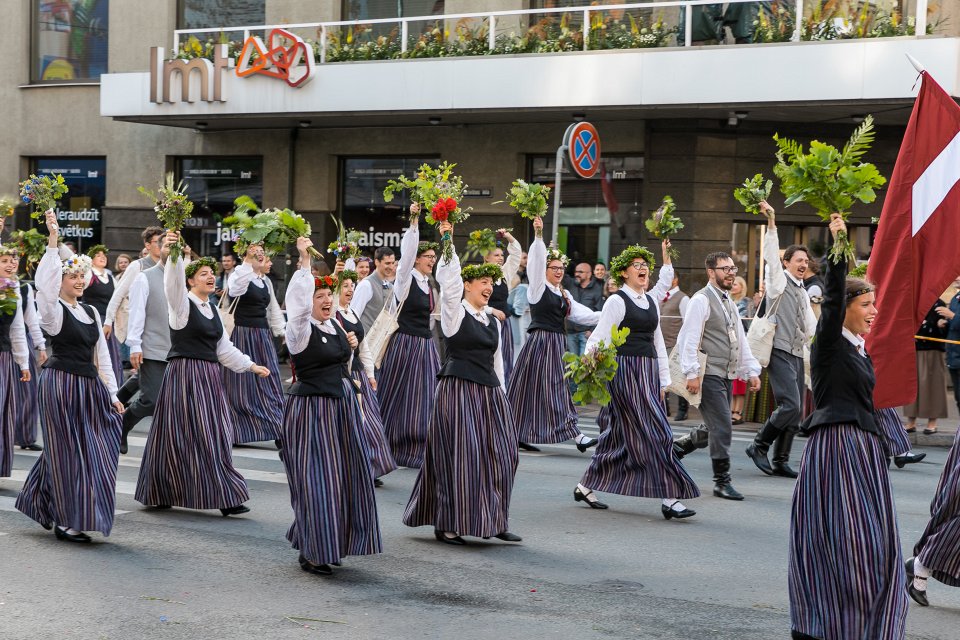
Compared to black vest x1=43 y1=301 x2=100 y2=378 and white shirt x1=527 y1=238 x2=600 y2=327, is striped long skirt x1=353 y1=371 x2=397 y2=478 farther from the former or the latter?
black vest x1=43 y1=301 x2=100 y2=378

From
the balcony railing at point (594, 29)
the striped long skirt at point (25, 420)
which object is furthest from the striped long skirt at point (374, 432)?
the balcony railing at point (594, 29)

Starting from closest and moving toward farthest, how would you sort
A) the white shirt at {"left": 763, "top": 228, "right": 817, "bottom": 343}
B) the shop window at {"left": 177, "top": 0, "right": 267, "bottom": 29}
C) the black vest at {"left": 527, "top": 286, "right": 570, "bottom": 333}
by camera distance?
the white shirt at {"left": 763, "top": 228, "right": 817, "bottom": 343} → the black vest at {"left": 527, "top": 286, "right": 570, "bottom": 333} → the shop window at {"left": 177, "top": 0, "right": 267, "bottom": 29}

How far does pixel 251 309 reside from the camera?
12297 mm

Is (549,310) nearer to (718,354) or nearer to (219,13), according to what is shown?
(718,354)

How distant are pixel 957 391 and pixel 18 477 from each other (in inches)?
356

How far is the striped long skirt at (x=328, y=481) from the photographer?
6.97m

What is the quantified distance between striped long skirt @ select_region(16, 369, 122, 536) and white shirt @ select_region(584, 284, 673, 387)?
3344 mm

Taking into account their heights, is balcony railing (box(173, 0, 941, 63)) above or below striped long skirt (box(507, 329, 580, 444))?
above

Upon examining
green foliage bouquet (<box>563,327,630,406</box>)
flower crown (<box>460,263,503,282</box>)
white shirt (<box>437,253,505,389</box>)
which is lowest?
green foliage bouquet (<box>563,327,630,406</box>)

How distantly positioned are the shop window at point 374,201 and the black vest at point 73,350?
44.5 ft

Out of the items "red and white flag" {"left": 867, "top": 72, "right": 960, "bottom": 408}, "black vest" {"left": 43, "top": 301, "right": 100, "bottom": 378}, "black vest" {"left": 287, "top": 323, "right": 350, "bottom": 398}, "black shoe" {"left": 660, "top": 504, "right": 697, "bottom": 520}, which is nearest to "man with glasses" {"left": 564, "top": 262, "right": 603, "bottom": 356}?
"black shoe" {"left": 660, "top": 504, "right": 697, "bottom": 520}

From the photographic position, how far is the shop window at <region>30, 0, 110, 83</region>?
24969 mm

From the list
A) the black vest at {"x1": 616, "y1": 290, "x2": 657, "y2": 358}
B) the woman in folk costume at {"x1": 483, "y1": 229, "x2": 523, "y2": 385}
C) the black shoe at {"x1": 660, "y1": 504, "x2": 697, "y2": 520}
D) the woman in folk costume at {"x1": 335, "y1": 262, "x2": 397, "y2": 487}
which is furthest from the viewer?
the woman in folk costume at {"x1": 483, "y1": 229, "x2": 523, "y2": 385}

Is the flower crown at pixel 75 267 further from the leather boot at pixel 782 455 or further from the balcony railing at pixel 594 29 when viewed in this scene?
the balcony railing at pixel 594 29
